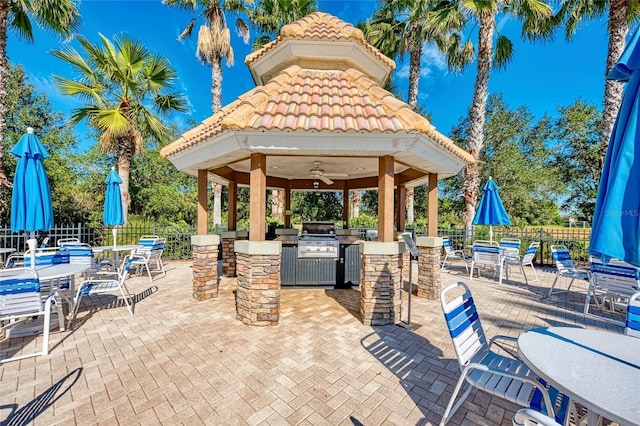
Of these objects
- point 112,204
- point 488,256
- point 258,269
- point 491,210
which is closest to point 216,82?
point 112,204

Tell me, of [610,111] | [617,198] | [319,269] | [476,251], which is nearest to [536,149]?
[610,111]

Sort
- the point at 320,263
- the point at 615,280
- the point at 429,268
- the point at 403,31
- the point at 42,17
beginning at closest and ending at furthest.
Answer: the point at 615,280 → the point at 429,268 → the point at 320,263 → the point at 42,17 → the point at 403,31

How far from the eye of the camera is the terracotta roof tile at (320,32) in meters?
5.72

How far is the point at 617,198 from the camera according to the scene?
184cm

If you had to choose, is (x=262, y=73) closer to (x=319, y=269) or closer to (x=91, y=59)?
(x=319, y=269)

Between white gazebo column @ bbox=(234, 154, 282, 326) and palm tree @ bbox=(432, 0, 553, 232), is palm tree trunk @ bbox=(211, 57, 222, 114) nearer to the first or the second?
palm tree @ bbox=(432, 0, 553, 232)

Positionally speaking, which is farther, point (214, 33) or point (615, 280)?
point (214, 33)

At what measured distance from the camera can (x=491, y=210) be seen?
321 inches

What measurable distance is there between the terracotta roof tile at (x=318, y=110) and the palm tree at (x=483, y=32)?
6639mm

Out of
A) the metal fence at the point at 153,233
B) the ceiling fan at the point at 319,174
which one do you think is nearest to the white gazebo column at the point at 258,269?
the ceiling fan at the point at 319,174

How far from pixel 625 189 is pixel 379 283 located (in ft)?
11.1

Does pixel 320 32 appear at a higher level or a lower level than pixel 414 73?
lower

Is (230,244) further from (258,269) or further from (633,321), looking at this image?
(633,321)

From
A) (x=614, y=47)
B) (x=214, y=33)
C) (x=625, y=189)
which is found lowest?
(x=625, y=189)
